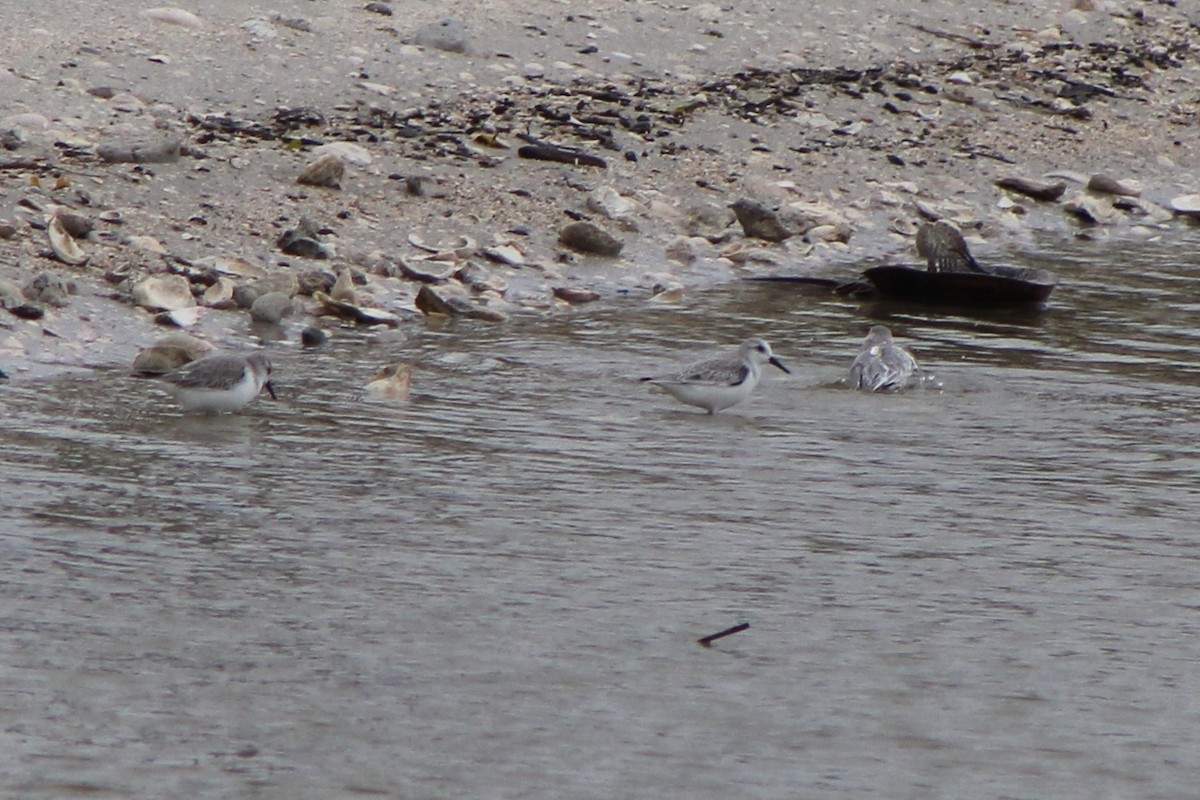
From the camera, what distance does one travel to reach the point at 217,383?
7984 mm

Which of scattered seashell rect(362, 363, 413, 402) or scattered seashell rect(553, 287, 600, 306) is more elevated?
scattered seashell rect(553, 287, 600, 306)

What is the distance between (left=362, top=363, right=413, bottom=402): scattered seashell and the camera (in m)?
8.64

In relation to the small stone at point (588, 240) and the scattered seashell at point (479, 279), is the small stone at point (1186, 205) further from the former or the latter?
the scattered seashell at point (479, 279)

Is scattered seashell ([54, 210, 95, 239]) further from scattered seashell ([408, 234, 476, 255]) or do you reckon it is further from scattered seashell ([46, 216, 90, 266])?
scattered seashell ([408, 234, 476, 255])

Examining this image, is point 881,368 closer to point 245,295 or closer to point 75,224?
point 245,295

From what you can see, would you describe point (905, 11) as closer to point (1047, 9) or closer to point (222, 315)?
point (1047, 9)

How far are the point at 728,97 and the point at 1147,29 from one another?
740 cm

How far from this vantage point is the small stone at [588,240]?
12.2 meters

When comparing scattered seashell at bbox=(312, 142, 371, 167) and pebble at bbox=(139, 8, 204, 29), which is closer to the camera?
scattered seashell at bbox=(312, 142, 371, 167)

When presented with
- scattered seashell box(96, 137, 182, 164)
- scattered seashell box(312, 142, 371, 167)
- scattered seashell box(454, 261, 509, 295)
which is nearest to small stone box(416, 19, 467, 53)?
scattered seashell box(312, 142, 371, 167)

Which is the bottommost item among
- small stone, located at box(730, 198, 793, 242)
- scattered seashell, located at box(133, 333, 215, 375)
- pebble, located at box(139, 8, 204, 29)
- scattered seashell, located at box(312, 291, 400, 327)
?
scattered seashell, located at box(133, 333, 215, 375)

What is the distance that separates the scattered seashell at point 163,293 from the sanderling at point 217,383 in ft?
6.01

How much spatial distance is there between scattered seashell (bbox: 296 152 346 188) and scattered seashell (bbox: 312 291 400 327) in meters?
1.97

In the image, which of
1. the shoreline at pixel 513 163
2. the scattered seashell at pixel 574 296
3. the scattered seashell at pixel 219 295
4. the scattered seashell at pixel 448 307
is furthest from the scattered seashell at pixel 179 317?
the scattered seashell at pixel 574 296
